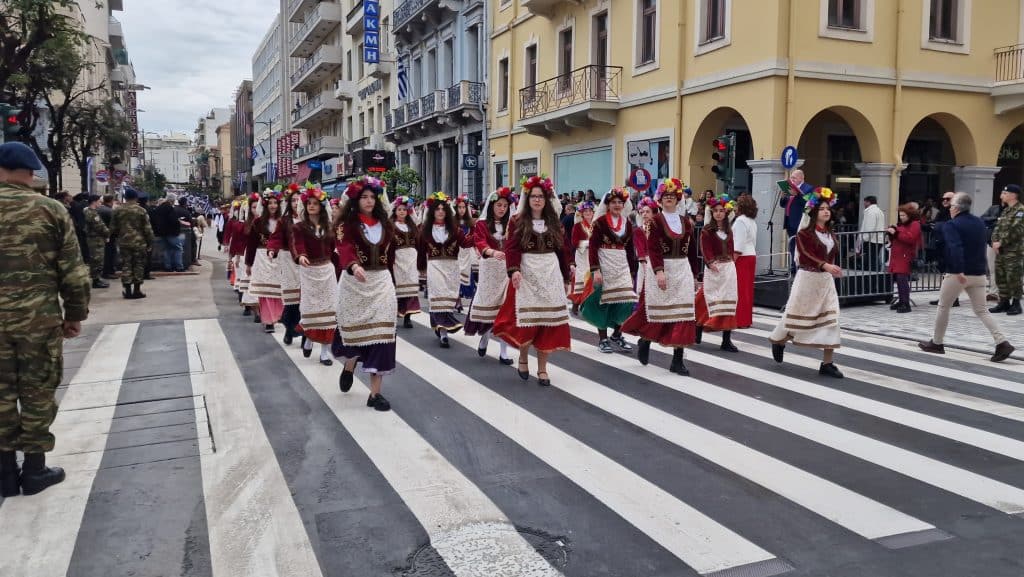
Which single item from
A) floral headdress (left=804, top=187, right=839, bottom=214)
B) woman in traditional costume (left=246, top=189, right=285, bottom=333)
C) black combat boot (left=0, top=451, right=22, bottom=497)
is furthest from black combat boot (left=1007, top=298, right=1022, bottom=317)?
black combat boot (left=0, top=451, right=22, bottom=497)

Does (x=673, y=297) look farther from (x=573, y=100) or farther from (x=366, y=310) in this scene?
(x=573, y=100)

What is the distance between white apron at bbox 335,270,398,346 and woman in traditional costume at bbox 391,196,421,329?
3.64 m

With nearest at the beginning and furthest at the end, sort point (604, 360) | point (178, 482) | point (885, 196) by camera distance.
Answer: point (178, 482) → point (604, 360) → point (885, 196)

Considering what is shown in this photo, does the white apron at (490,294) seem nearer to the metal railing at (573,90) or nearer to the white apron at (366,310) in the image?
the white apron at (366,310)

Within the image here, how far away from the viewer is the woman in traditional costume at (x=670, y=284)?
28.2 feet

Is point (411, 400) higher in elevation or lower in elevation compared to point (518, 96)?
lower

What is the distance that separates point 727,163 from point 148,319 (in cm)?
1039

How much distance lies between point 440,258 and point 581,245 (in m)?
1.86

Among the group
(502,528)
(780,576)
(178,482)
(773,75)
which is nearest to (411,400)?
(178,482)

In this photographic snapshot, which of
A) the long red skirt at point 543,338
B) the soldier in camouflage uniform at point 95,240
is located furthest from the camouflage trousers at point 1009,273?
the soldier in camouflage uniform at point 95,240

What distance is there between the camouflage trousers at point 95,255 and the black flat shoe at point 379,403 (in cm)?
1223

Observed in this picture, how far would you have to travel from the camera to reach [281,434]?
20.5 ft

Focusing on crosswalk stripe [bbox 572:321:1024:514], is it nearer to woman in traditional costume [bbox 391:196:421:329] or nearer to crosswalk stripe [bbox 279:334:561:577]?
crosswalk stripe [bbox 279:334:561:577]

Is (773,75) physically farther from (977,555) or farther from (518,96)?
(977,555)
